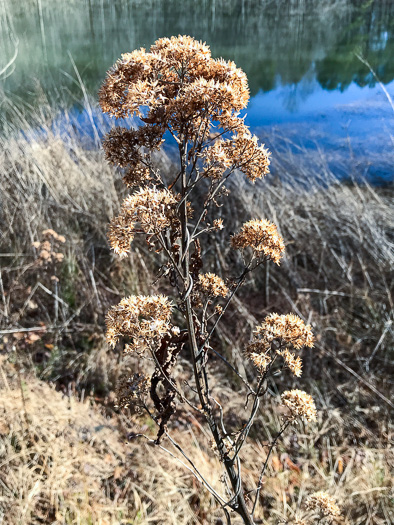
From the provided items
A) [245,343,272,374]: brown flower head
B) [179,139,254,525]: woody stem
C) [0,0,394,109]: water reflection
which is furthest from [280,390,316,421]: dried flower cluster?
[0,0,394,109]: water reflection

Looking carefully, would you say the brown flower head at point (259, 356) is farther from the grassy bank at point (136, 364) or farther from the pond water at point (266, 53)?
the pond water at point (266, 53)

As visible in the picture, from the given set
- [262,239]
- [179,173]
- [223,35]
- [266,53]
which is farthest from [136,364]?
[223,35]

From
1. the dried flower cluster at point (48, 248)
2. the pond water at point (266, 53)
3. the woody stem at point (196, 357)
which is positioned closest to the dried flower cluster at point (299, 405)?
the woody stem at point (196, 357)

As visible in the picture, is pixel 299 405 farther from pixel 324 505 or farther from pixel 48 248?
pixel 48 248

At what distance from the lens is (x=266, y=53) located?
9.79 meters

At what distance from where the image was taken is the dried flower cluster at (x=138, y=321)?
93 centimetres

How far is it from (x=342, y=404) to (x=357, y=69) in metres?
7.24

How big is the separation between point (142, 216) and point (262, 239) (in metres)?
0.36

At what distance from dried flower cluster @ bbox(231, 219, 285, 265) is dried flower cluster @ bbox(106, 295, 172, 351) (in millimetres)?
262

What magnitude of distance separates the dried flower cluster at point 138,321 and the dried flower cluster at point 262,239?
26 cm

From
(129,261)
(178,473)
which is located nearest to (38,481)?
(178,473)

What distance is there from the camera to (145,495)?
2.00m

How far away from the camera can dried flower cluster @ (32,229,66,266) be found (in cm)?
270

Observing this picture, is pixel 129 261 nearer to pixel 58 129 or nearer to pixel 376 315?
pixel 376 315
